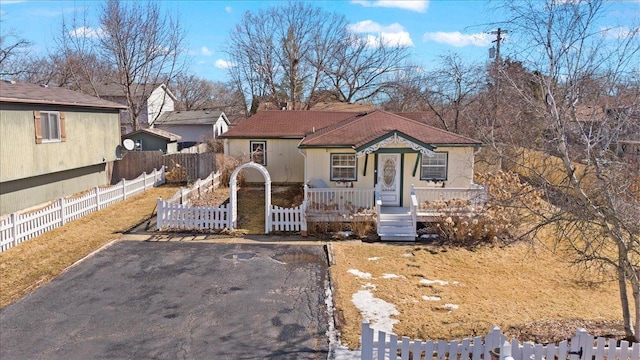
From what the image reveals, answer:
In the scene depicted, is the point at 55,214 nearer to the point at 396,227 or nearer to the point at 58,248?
the point at 58,248

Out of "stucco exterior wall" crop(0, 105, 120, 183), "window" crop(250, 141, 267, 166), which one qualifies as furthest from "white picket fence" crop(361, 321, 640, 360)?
"window" crop(250, 141, 267, 166)

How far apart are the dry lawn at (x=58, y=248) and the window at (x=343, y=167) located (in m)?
6.89

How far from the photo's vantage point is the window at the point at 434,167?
49.8 ft

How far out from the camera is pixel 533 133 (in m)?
7.59

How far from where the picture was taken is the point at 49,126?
54.6 ft

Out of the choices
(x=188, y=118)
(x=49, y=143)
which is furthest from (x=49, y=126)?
(x=188, y=118)

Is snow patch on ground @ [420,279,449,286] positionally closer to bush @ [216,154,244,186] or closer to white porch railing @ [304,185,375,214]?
white porch railing @ [304,185,375,214]

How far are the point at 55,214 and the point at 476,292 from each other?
12.3m

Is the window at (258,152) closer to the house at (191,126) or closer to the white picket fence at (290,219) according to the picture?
the white picket fence at (290,219)

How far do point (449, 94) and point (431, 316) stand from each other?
2114 cm

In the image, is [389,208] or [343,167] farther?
[343,167]

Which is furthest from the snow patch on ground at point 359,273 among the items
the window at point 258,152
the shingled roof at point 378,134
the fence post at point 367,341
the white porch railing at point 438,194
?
the window at point 258,152

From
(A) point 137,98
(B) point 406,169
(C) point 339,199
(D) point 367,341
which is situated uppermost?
(A) point 137,98

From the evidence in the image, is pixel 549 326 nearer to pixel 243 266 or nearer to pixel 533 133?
pixel 533 133
